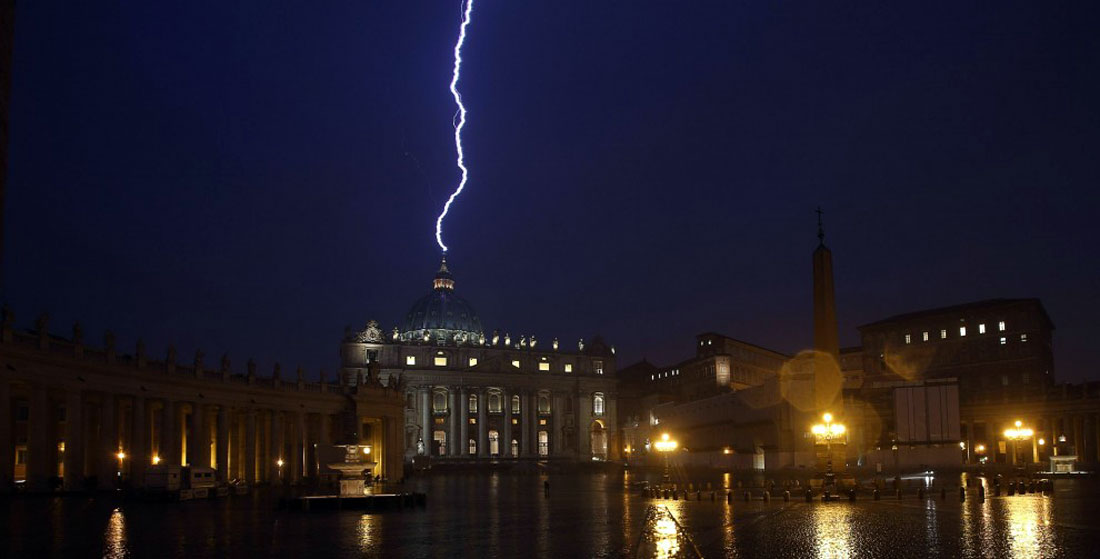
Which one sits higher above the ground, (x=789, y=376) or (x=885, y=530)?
(x=789, y=376)

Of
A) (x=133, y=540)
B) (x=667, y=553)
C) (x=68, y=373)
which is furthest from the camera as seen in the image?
(x=68, y=373)

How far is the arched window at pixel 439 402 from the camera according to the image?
157 metres

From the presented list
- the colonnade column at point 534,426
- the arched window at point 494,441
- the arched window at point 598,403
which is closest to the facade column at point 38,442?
the arched window at point 494,441

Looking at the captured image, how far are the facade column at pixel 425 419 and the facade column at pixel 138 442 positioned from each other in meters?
100

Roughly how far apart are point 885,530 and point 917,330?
9438 cm

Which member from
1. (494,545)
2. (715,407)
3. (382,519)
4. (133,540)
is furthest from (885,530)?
(715,407)

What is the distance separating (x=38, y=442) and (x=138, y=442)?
820 cm

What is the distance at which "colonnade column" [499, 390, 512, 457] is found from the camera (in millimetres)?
159125

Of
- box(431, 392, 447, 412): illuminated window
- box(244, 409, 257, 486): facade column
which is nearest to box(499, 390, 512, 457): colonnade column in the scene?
box(431, 392, 447, 412): illuminated window

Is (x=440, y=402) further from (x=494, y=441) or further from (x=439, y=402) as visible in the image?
(x=494, y=441)

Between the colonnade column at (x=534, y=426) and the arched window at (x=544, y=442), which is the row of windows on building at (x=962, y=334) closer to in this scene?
the colonnade column at (x=534, y=426)

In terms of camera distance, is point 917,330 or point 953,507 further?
point 917,330

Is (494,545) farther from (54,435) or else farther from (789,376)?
(789,376)

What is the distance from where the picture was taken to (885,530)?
2492 cm
